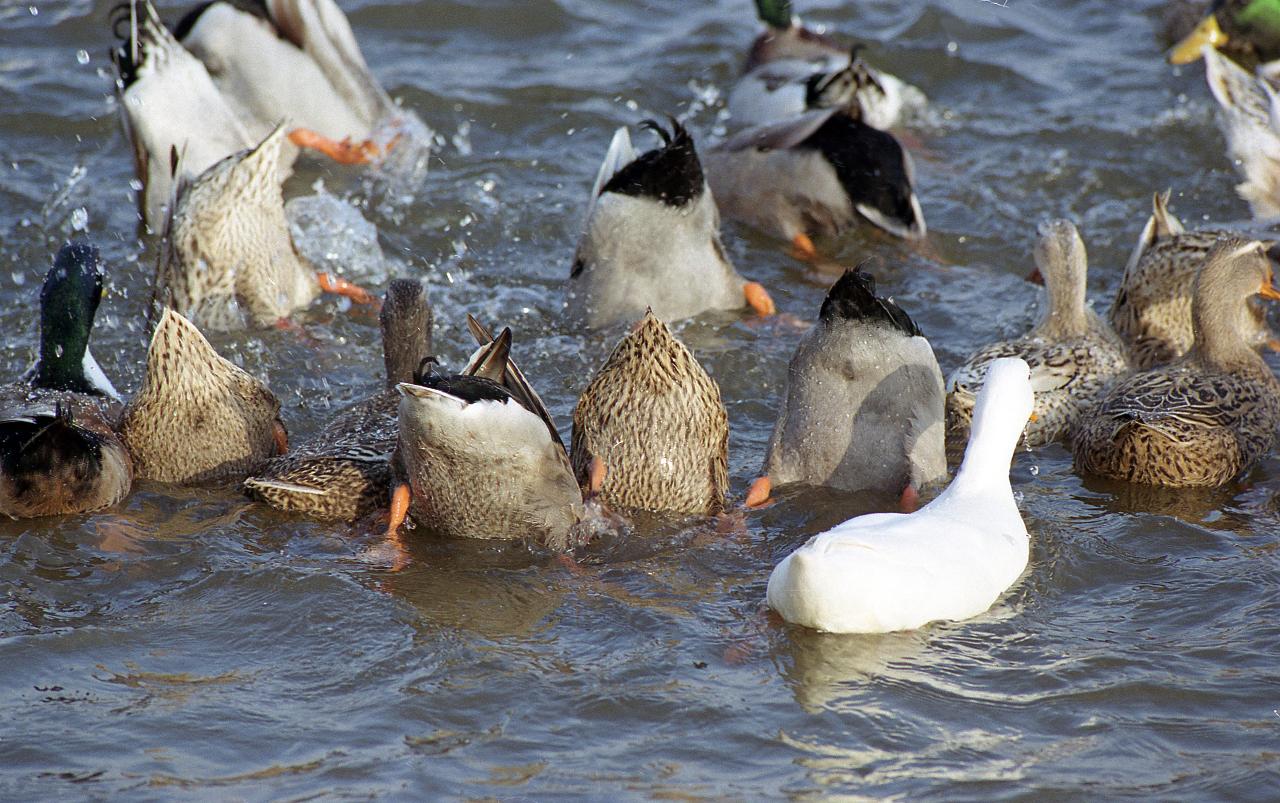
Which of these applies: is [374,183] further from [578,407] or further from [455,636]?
[455,636]

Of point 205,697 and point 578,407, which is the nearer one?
point 205,697

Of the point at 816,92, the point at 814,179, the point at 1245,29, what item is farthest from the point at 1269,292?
the point at 1245,29

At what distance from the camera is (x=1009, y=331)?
23.2 feet

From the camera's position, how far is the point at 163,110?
7645 millimetres

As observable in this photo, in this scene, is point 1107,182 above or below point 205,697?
above

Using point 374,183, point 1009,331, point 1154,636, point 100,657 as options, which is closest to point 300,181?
point 374,183

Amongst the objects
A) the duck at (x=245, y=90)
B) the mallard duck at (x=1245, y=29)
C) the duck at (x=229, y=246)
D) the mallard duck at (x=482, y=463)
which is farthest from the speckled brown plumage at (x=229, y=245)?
the mallard duck at (x=1245, y=29)

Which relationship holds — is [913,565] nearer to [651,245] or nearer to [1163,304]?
[651,245]

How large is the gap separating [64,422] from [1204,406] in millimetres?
3892

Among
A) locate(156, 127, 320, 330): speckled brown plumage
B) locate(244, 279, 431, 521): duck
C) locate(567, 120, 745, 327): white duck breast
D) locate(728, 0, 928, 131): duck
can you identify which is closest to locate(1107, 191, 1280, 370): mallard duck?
locate(567, 120, 745, 327): white duck breast

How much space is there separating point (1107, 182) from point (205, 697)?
21.2 feet

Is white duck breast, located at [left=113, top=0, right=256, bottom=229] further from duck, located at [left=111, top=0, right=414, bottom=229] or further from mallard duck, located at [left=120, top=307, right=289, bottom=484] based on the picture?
mallard duck, located at [left=120, top=307, right=289, bottom=484]

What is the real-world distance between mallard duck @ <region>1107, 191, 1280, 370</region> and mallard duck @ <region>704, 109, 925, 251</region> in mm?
1281

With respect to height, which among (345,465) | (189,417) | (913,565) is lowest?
(913,565)
